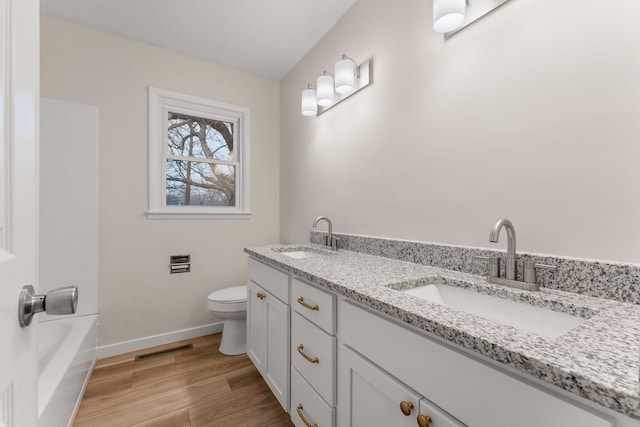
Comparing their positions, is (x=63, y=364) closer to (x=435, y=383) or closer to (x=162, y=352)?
(x=162, y=352)

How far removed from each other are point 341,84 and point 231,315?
1766mm

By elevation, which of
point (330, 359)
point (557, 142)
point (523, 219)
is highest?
point (557, 142)

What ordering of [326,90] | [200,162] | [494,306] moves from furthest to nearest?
1. [200,162]
2. [326,90]
3. [494,306]

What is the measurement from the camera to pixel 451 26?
3.65ft

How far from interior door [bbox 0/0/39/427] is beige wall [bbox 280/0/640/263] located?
1.32 meters

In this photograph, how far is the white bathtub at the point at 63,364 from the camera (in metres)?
1.16

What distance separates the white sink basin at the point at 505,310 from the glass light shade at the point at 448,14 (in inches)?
41.2

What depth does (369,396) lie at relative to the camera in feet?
2.67

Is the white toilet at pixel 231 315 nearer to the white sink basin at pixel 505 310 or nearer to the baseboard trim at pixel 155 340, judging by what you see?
the baseboard trim at pixel 155 340

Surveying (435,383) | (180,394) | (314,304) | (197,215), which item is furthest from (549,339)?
(197,215)

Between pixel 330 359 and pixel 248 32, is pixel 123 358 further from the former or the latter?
pixel 248 32

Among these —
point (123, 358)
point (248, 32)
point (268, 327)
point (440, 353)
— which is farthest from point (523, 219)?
point (123, 358)

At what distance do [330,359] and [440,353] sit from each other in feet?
1.60

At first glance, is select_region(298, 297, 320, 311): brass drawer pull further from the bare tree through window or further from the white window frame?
the bare tree through window
